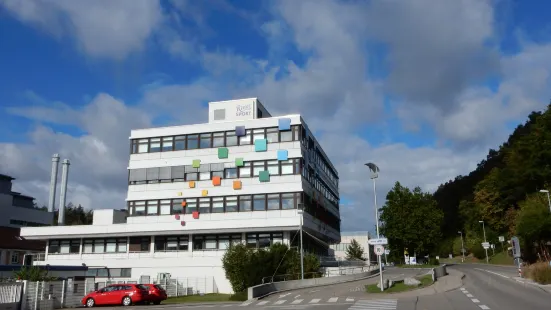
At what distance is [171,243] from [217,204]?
6873 mm

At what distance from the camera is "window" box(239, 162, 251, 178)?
170ft

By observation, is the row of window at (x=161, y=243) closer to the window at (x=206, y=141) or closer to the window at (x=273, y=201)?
the window at (x=273, y=201)

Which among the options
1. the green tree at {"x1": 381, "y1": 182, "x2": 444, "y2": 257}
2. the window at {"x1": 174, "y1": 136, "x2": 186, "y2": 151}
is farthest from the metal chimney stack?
the green tree at {"x1": 381, "y1": 182, "x2": 444, "y2": 257}

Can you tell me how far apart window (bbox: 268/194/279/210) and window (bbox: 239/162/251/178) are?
11.0ft

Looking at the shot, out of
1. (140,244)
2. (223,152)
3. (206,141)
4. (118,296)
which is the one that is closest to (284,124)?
(223,152)

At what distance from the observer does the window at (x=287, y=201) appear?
162 feet

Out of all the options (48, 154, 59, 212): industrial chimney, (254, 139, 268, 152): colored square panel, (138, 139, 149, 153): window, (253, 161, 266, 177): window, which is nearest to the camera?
(253, 161, 266, 177): window

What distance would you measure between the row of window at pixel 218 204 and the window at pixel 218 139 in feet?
19.1

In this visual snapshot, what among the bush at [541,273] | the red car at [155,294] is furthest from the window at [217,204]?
the bush at [541,273]

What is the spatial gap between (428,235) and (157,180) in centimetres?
3830

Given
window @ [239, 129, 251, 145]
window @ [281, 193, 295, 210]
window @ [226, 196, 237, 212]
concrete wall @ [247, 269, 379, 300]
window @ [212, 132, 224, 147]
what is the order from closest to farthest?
concrete wall @ [247, 269, 379, 300] < window @ [281, 193, 295, 210] < window @ [226, 196, 237, 212] < window @ [239, 129, 251, 145] < window @ [212, 132, 224, 147]

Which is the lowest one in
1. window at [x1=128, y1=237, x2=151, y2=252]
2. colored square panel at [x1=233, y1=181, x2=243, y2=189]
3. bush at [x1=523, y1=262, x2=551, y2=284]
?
bush at [x1=523, y1=262, x2=551, y2=284]

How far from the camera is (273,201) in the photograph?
50.2 m

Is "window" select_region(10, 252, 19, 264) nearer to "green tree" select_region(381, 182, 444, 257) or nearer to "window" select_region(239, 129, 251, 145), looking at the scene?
"window" select_region(239, 129, 251, 145)
